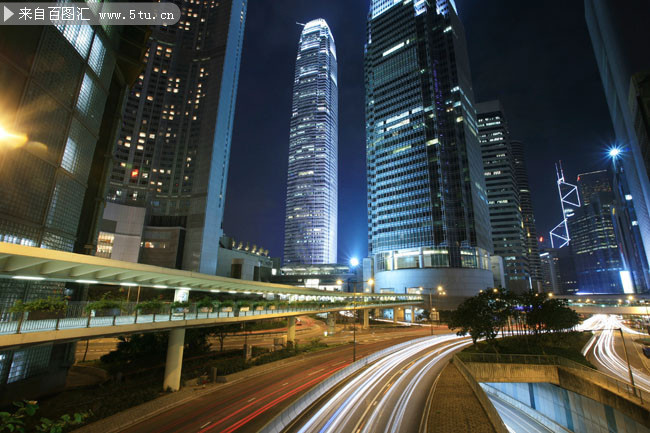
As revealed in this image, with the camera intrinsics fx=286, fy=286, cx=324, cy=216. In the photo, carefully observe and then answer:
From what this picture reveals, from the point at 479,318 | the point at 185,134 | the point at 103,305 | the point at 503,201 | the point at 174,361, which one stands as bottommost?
the point at 174,361

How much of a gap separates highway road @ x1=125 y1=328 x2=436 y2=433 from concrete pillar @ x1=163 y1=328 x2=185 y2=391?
3194 mm

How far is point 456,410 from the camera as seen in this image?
21156mm

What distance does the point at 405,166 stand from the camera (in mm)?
123062

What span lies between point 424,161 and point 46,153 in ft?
378

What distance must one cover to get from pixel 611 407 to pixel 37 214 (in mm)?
51681

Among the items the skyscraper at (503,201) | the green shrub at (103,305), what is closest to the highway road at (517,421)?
the green shrub at (103,305)

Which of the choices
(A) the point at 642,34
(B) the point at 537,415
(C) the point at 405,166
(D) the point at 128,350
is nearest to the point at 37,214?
(D) the point at 128,350

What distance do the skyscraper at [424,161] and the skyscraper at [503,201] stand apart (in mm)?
47933

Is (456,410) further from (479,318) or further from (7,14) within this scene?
(7,14)

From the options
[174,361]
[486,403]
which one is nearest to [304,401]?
[174,361]

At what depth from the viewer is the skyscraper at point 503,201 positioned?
161000 mm

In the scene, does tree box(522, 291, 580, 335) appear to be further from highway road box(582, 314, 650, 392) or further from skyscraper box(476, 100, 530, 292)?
skyscraper box(476, 100, 530, 292)

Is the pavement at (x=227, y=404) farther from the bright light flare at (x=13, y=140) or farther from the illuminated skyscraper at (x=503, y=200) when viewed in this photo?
the illuminated skyscraper at (x=503, y=200)

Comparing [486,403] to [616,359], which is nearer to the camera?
[486,403]
